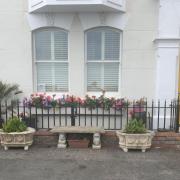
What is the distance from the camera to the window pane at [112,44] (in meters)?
6.99

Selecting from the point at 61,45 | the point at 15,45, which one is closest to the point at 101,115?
the point at 61,45

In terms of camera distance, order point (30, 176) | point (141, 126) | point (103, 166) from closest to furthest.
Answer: point (30, 176), point (103, 166), point (141, 126)

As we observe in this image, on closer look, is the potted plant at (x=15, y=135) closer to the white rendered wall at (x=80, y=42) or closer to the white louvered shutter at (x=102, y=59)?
the white rendered wall at (x=80, y=42)

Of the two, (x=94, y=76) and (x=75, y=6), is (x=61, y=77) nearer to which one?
(x=94, y=76)

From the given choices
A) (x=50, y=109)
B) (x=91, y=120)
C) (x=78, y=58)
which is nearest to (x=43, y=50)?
(x=78, y=58)

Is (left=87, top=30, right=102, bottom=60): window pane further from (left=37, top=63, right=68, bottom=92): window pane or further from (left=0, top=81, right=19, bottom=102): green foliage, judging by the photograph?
(left=0, top=81, right=19, bottom=102): green foliage

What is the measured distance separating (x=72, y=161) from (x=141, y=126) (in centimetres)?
171

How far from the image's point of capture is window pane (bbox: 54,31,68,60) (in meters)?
7.04

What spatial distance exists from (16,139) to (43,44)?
115 inches

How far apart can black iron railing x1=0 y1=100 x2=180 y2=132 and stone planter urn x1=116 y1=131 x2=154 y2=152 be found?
3.35ft

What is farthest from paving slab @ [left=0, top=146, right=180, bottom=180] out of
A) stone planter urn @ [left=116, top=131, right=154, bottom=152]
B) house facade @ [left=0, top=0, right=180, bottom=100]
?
house facade @ [left=0, top=0, right=180, bottom=100]

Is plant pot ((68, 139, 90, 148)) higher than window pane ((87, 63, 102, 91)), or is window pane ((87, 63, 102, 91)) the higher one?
window pane ((87, 63, 102, 91))

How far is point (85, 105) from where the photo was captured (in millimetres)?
6836

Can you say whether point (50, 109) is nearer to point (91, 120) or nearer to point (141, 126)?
point (91, 120)
